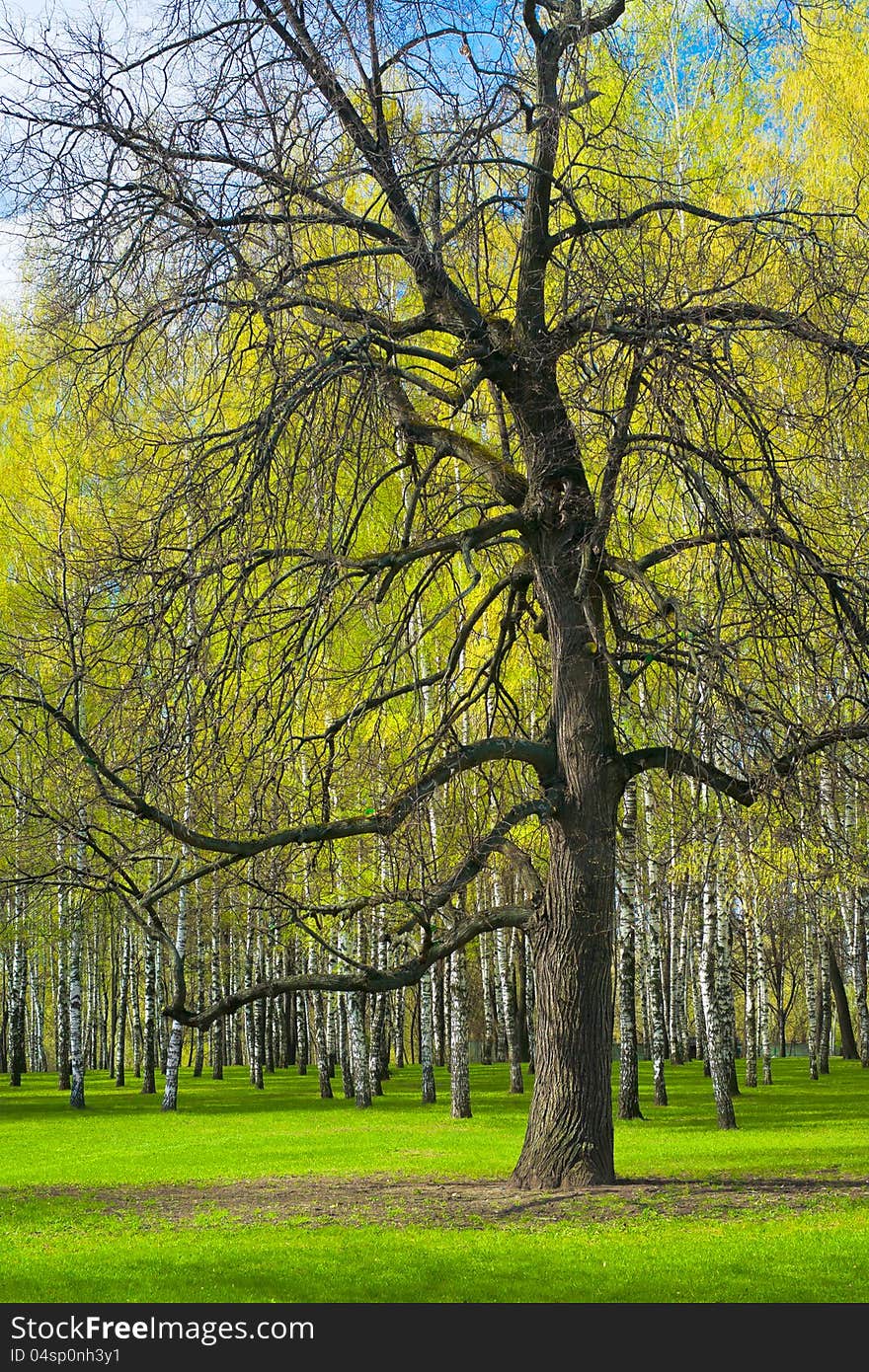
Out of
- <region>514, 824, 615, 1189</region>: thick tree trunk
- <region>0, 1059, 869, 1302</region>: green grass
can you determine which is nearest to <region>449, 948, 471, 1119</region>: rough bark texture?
<region>0, 1059, 869, 1302</region>: green grass

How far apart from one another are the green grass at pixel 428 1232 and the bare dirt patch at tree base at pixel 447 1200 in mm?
103

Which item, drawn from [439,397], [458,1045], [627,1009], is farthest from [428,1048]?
[439,397]

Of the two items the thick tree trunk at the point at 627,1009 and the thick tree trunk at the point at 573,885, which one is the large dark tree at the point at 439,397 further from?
the thick tree trunk at the point at 627,1009

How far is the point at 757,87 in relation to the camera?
20.6 metres

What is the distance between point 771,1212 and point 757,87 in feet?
58.8

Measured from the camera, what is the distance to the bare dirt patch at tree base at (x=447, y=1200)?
8.95 metres

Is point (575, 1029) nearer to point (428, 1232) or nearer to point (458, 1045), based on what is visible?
point (428, 1232)

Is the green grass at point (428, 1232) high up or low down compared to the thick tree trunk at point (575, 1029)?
down

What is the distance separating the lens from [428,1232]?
853 cm

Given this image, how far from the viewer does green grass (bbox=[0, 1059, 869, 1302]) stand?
688 cm

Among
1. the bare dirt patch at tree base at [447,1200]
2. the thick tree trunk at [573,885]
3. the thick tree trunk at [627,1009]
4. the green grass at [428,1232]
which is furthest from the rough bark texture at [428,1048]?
the thick tree trunk at [573,885]

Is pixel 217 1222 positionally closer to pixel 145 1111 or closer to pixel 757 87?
pixel 145 1111
